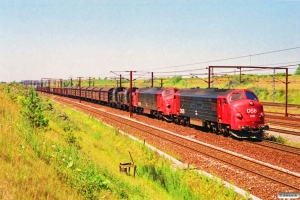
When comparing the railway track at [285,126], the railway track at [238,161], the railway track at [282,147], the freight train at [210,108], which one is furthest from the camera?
the railway track at [285,126]

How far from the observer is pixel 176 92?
35219 mm

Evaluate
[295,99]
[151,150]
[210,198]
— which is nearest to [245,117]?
[151,150]

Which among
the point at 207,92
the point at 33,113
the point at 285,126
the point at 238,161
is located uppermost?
the point at 207,92

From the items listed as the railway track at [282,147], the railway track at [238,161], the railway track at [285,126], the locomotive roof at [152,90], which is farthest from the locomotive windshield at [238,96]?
the locomotive roof at [152,90]

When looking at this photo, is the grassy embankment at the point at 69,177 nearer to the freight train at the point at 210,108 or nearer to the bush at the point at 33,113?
the bush at the point at 33,113

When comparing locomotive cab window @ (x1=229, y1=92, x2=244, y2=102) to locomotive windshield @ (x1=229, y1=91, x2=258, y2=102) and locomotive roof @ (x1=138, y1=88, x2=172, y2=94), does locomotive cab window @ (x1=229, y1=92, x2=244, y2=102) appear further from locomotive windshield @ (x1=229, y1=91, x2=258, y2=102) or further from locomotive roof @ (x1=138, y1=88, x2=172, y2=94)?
locomotive roof @ (x1=138, y1=88, x2=172, y2=94)

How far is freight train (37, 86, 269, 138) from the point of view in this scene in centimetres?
2358

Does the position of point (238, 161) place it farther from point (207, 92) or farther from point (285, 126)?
point (285, 126)

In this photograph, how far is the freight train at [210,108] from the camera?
77.4 ft

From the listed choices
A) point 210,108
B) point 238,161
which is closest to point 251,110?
point 210,108

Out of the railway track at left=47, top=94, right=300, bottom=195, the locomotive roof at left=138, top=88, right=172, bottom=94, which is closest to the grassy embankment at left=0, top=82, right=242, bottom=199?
the railway track at left=47, top=94, right=300, bottom=195

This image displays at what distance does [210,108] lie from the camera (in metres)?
26.8

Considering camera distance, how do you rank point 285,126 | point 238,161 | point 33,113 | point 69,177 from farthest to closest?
1. point 285,126
2. point 238,161
3. point 33,113
4. point 69,177

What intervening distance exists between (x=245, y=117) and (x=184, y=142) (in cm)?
451
